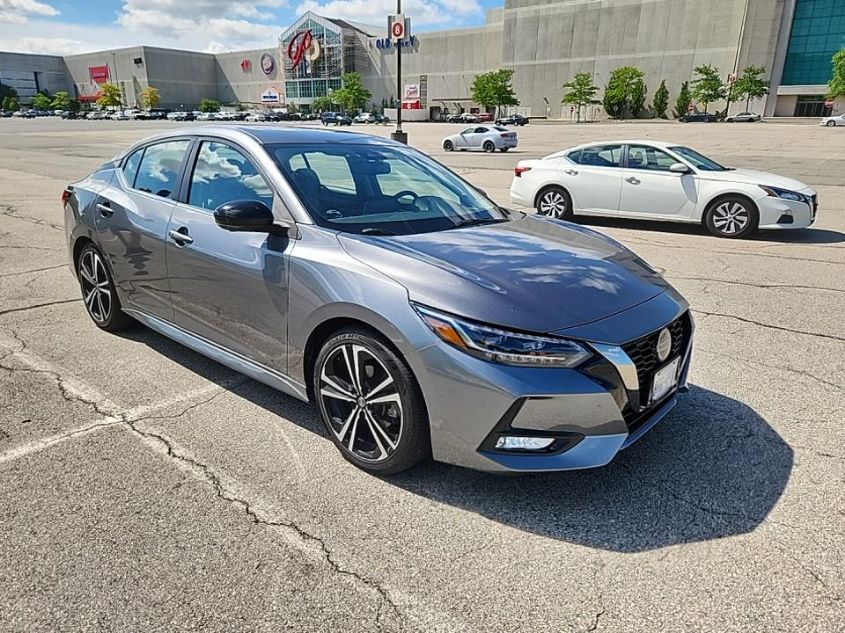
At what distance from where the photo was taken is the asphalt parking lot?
7.10 feet

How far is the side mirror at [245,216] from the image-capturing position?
3066mm

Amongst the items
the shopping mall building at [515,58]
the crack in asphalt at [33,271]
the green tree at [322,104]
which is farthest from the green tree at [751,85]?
the crack in asphalt at [33,271]

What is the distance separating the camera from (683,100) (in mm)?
84062

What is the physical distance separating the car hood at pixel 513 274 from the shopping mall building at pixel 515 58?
51.6 metres

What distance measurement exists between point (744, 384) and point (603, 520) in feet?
6.53

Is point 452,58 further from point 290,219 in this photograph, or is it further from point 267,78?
point 290,219

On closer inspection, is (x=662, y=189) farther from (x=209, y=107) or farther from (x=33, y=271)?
(x=209, y=107)

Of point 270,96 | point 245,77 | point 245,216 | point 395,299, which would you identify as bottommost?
point 395,299

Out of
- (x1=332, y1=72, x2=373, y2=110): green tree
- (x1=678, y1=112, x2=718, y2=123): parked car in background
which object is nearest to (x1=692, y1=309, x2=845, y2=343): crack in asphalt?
(x1=678, y1=112, x2=718, y2=123): parked car in background

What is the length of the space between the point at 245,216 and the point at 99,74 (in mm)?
165399

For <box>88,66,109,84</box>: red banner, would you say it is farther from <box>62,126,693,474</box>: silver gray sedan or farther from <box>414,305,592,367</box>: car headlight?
<box>414,305,592,367</box>: car headlight

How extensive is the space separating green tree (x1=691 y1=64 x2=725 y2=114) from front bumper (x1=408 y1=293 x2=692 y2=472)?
304 feet

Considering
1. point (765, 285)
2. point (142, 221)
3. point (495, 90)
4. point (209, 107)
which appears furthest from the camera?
point (209, 107)

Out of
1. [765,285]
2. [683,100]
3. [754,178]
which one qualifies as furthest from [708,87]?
[765,285]
